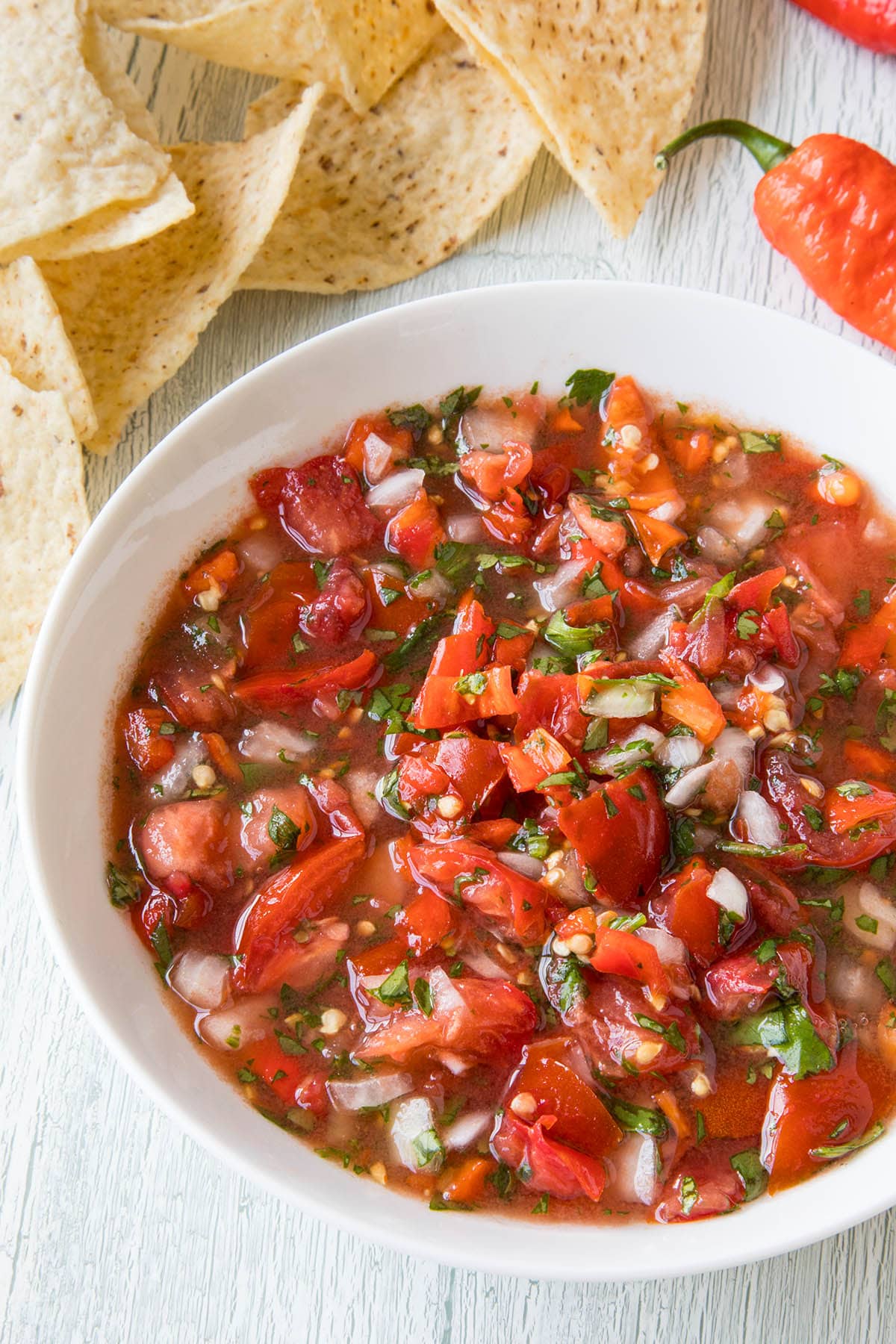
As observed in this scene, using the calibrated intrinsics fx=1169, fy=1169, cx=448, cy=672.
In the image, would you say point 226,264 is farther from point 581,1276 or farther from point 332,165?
point 581,1276

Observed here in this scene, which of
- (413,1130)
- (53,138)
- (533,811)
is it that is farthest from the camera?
(53,138)

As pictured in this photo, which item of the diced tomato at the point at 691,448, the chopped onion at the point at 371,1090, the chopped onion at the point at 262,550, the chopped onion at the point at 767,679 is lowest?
the chopped onion at the point at 371,1090

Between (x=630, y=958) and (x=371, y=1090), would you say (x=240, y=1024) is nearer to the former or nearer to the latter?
(x=371, y=1090)

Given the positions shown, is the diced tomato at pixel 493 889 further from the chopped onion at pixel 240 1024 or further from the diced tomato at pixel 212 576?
the diced tomato at pixel 212 576

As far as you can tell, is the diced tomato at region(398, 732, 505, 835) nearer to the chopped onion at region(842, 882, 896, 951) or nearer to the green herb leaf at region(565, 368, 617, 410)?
the chopped onion at region(842, 882, 896, 951)

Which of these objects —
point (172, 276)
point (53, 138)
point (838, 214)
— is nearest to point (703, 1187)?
point (838, 214)

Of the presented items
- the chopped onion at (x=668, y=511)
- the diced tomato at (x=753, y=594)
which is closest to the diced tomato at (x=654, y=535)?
the chopped onion at (x=668, y=511)

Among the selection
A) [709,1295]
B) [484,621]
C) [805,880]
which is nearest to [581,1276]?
[709,1295]
